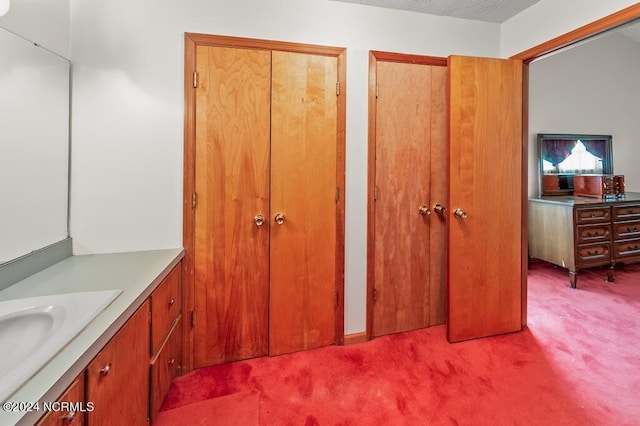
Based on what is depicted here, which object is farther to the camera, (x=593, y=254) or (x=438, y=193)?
(x=593, y=254)

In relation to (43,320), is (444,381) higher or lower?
lower

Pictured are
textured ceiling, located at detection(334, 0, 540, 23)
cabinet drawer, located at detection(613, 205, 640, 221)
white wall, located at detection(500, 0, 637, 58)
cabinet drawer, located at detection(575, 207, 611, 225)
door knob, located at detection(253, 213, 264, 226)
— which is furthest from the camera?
cabinet drawer, located at detection(613, 205, 640, 221)

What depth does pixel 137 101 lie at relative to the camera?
166cm

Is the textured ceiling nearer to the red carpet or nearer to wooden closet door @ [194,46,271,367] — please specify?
wooden closet door @ [194,46,271,367]

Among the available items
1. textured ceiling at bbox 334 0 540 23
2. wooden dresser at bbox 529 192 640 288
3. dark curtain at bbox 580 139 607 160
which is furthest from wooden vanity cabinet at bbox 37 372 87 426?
dark curtain at bbox 580 139 607 160

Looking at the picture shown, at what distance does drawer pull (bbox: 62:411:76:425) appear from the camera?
71 centimetres

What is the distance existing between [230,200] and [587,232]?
354 centimetres

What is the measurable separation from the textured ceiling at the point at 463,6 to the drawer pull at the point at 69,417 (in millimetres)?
2365

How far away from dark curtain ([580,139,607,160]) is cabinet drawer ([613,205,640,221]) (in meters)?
0.95

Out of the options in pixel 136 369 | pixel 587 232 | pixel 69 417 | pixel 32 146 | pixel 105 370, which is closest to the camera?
pixel 69 417

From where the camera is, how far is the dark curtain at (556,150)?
11.8ft

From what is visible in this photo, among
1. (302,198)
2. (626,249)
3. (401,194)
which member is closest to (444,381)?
(401,194)

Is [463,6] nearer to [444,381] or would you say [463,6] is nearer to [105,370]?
[444,381]

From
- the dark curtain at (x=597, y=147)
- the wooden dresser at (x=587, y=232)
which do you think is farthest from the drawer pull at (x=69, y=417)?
the dark curtain at (x=597, y=147)
